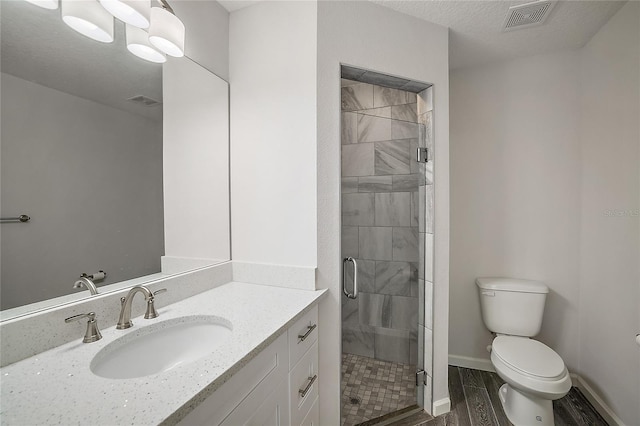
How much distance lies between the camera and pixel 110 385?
68cm

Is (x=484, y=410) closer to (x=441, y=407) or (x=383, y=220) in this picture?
(x=441, y=407)

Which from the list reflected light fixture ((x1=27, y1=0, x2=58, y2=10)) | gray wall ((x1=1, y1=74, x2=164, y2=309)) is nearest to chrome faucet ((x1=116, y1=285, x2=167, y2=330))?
gray wall ((x1=1, y1=74, x2=164, y2=309))

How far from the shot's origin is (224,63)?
5.35 feet

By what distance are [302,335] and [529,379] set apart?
1.34m

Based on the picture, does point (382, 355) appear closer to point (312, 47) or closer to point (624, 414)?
point (624, 414)

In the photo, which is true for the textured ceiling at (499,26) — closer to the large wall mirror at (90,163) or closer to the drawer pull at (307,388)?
the large wall mirror at (90,163)

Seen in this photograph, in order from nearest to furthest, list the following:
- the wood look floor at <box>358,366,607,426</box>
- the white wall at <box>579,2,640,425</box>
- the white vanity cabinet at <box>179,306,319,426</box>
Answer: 1. the white vanity cabinet at <box>179,306,319,426</box>
2. the white wall at <box>579,2,640,425</box>
3. the wood look floor at <box>358,366,607,426</box>

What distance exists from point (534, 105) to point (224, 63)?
2337mm

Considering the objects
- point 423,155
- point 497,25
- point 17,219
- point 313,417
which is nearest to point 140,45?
point 17,219

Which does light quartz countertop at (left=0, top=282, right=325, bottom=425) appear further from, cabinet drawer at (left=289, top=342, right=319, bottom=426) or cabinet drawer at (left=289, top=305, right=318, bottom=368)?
cabinet drawer at (left=289, top=342, right=319, bottom=426)

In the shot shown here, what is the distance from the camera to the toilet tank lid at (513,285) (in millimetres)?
1923

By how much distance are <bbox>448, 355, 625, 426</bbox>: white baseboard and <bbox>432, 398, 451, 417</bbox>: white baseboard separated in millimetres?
16

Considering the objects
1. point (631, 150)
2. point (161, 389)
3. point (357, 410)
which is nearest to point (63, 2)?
point (161, 389)

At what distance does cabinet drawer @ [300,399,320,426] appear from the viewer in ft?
4.11
